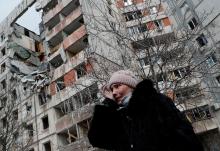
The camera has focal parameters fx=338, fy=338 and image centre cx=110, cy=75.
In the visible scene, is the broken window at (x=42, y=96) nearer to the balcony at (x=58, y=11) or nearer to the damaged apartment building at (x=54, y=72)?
the damaged apartment building at (x=54, y=72)

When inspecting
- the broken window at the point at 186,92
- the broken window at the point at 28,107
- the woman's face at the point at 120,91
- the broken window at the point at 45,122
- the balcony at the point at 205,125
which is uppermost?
the broken window at the point at 28,107

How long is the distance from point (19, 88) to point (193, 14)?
681 inches

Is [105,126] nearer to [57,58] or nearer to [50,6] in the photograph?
[57,58]

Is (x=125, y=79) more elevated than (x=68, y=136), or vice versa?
(x=68, y=136)

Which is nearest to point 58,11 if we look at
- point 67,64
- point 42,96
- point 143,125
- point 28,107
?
point 67,64

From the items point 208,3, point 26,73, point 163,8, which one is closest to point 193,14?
point 208,3

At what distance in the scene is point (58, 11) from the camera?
1283 inches

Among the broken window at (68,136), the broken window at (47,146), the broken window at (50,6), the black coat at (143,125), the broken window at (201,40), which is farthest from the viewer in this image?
the broken window at (50,6)

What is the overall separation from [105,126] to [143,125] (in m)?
0.47

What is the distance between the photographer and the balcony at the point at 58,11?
31883 millimetres

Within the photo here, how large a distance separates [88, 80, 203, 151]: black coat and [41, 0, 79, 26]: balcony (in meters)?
29.5

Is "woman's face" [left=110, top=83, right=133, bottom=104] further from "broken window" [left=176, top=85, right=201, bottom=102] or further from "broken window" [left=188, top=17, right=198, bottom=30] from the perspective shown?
"broken window" [left=188, top=17, right=198, bottom=30]

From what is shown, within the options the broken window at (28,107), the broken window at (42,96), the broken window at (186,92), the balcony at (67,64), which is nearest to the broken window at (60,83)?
the balcony at (67,64)

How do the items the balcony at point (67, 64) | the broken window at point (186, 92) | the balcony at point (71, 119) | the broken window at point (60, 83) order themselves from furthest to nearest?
1. the broken window at point (60, 83)
2. the balcony at point (67, 64)
3. the balcony at point (71, 119)
4. the broken window at point (186, 92)
